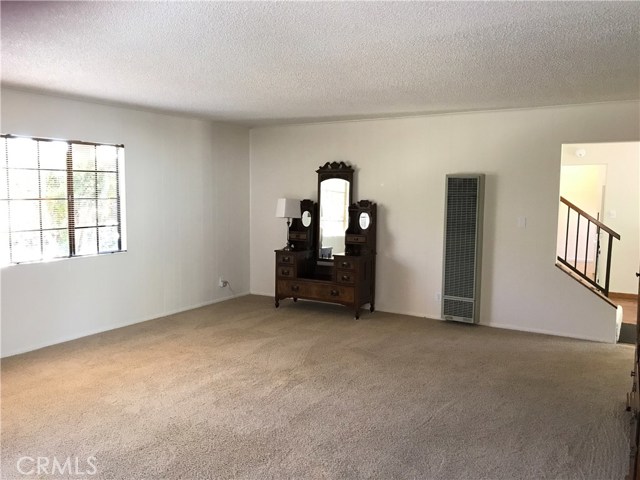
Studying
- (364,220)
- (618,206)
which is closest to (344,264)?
(364,220)

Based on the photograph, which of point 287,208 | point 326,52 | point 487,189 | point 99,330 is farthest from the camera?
point 287,208

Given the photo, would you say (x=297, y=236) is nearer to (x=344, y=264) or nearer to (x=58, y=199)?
(x=344, y=264)

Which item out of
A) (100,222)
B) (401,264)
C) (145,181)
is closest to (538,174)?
(401,264)

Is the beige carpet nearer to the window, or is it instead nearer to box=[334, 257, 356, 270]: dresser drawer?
box=[334, 257, 356, 270]: dresser drawer

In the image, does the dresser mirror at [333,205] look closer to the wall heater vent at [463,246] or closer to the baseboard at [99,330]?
the wall heater vent at [463,246]

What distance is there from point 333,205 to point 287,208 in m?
0.56

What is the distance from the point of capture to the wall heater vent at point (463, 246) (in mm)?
5301

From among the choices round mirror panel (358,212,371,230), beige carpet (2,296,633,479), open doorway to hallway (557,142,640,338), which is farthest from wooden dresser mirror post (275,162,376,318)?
open doorway to hallway (557,142,640,338)

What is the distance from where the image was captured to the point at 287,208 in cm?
617

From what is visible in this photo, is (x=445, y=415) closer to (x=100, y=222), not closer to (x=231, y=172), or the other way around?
(x=100, y=222)

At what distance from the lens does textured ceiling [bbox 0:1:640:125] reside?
2389 millimetres

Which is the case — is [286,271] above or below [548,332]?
above

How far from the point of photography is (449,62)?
3.28m

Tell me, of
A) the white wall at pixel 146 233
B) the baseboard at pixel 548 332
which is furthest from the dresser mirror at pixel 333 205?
the baseboard at pixel 548 332
